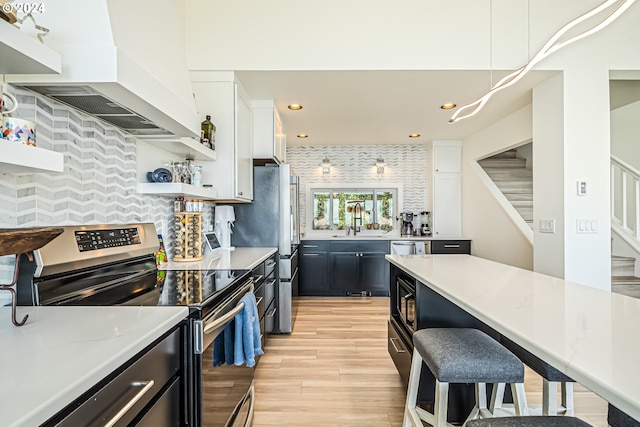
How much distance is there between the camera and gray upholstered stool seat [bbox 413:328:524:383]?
1303 mm

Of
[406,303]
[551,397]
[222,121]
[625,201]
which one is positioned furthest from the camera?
[625,201]

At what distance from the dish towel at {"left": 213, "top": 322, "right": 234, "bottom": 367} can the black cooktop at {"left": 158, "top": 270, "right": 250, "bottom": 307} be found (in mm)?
175

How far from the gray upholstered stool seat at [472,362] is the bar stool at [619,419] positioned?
34cm

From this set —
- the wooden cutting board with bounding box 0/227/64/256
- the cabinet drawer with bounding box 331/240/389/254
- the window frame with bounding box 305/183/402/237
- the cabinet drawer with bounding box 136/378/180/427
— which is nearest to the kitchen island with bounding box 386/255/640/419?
the cabinet drawer with bounding box 136/378/180/427

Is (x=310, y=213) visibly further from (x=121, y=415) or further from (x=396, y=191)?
(x=121, y=415)

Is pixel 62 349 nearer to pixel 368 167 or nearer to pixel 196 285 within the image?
pixel 196 285

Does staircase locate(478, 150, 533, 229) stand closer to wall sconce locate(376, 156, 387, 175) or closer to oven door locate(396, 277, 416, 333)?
wall sconce locate(376, 156, 387, 175)

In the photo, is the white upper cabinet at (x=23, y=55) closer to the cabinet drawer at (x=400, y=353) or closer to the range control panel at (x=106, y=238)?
the range control panel at (x=106, y=238)

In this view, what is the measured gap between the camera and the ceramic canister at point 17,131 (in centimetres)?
102

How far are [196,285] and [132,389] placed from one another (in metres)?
0.70

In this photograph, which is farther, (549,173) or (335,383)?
(549,173)

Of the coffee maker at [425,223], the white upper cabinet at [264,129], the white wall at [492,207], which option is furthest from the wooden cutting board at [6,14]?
the coffee maker at [425,223]

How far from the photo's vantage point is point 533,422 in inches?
35.2

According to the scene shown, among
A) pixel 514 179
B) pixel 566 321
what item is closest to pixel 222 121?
pixel 566 321
